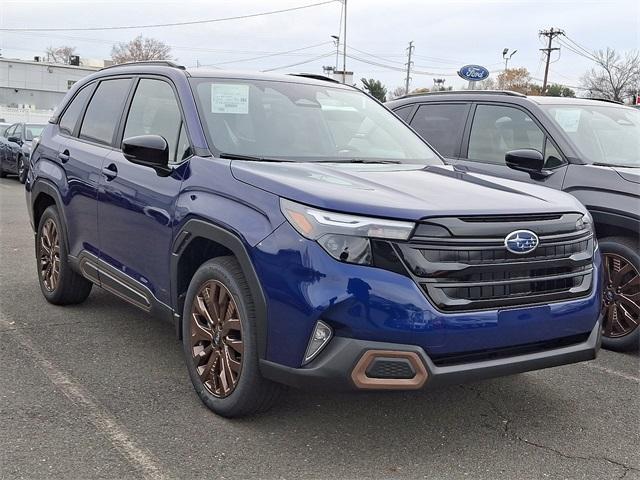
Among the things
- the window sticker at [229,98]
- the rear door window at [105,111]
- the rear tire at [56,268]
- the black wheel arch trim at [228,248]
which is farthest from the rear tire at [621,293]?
the rear tire at [56,268]

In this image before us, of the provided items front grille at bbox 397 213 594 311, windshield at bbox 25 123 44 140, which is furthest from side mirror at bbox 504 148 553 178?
windshield at bbox 25 123 44 140

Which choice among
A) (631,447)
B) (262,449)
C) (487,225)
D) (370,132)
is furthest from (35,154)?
(631,447)

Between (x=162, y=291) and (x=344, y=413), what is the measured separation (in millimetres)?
1240

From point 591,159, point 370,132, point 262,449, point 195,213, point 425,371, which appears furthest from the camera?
point 591,159

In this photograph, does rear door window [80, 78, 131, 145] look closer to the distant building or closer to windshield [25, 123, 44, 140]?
windshield [25, 123, 44, 140]

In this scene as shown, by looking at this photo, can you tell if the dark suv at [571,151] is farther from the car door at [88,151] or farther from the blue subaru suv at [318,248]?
the car door at [88,151]

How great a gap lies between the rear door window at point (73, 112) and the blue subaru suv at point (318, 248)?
97 cm

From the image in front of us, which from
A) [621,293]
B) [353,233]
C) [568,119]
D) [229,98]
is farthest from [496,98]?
[353,233]

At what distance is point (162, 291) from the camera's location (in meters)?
3.89

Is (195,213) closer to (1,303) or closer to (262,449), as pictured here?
(262,449)

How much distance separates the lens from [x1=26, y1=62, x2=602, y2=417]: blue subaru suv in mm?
2883

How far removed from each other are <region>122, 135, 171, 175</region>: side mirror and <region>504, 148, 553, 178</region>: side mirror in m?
2.69

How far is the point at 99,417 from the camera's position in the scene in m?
3.47

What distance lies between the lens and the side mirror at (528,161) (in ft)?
16.7
